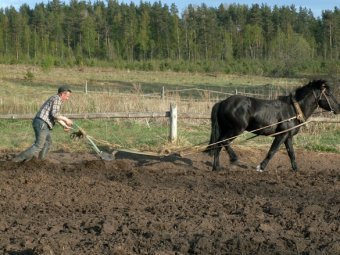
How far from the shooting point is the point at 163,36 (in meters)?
92.4

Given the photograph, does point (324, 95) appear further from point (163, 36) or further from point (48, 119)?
point (163, 36)

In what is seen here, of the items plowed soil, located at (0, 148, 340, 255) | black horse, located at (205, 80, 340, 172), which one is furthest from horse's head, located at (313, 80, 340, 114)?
plowed soil, located at (0, 148, 340, 255)

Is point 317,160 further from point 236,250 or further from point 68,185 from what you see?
point 236,250

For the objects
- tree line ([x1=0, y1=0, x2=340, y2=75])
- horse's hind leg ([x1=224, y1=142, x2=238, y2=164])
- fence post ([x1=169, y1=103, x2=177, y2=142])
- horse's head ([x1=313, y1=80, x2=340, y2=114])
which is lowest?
horse's hind leg ([x1=224, y1=142, x2=238, y2=164])

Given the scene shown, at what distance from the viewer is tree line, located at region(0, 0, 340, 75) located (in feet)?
266

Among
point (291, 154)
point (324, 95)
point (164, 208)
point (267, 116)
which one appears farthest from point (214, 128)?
point (164, 208)

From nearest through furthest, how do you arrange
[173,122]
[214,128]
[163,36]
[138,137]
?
[214,128]
[173,122]
[138,137]
[163,36]

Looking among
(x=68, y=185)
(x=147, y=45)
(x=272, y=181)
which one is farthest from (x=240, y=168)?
(x=147, y=45)

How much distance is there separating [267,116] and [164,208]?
3776 millimetres

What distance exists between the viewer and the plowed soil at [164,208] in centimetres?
568

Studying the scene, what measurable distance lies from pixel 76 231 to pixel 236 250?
1867mm

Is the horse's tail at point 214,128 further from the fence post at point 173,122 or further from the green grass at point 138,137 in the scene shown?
the fence post at point 173,122

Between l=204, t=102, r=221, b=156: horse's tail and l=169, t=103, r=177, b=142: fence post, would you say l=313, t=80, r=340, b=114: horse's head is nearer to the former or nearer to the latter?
l=204, t=102, r=221, b=156: horse's tail

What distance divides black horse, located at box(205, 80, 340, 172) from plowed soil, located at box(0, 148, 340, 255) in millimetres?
537
